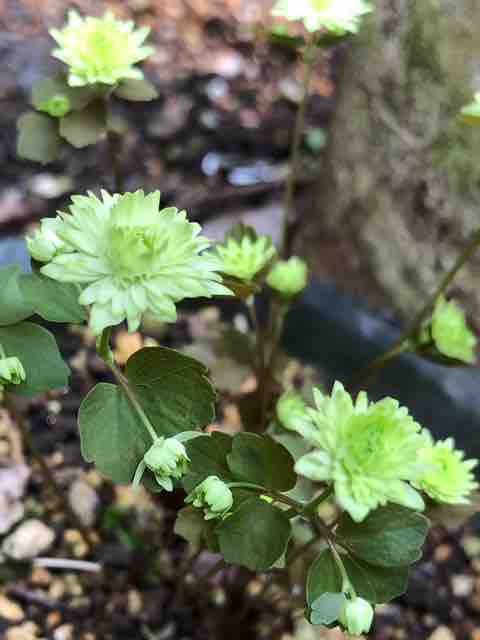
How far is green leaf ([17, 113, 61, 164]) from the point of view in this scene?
856 mm

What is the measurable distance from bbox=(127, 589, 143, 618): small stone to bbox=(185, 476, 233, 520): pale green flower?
46 cm

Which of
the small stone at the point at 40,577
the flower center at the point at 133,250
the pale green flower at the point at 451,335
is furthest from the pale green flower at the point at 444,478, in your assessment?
the small stone at the point at 40,577

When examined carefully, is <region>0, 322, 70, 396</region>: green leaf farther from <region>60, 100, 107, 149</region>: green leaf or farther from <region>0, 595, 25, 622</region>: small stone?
<region>0, 595, 25, 622</region>: small stone

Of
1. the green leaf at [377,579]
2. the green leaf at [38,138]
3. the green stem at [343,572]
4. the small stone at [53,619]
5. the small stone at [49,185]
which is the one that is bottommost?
the small stone at [53,619]

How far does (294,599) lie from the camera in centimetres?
94

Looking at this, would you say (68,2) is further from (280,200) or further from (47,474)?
(47,474)

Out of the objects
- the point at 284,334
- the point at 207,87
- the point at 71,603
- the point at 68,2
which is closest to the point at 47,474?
the point at 71,603

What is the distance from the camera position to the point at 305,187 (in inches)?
61.9

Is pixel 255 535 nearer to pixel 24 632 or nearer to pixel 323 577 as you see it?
pixel 323 577

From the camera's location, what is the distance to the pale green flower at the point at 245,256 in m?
0.84

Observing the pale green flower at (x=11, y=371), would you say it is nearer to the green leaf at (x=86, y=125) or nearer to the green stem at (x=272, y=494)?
the green stem at (x=272, y=494)

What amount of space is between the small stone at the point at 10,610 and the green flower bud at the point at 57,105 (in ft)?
1.93

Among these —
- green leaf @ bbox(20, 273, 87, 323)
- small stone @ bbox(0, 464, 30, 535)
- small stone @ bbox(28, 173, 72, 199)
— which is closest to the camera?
green leaf @ bbox(20, 273, 87, 323)

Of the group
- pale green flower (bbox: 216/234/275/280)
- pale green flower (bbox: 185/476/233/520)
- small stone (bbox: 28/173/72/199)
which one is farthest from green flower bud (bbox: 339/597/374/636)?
small stone (bbox: 28/173/72/199)
